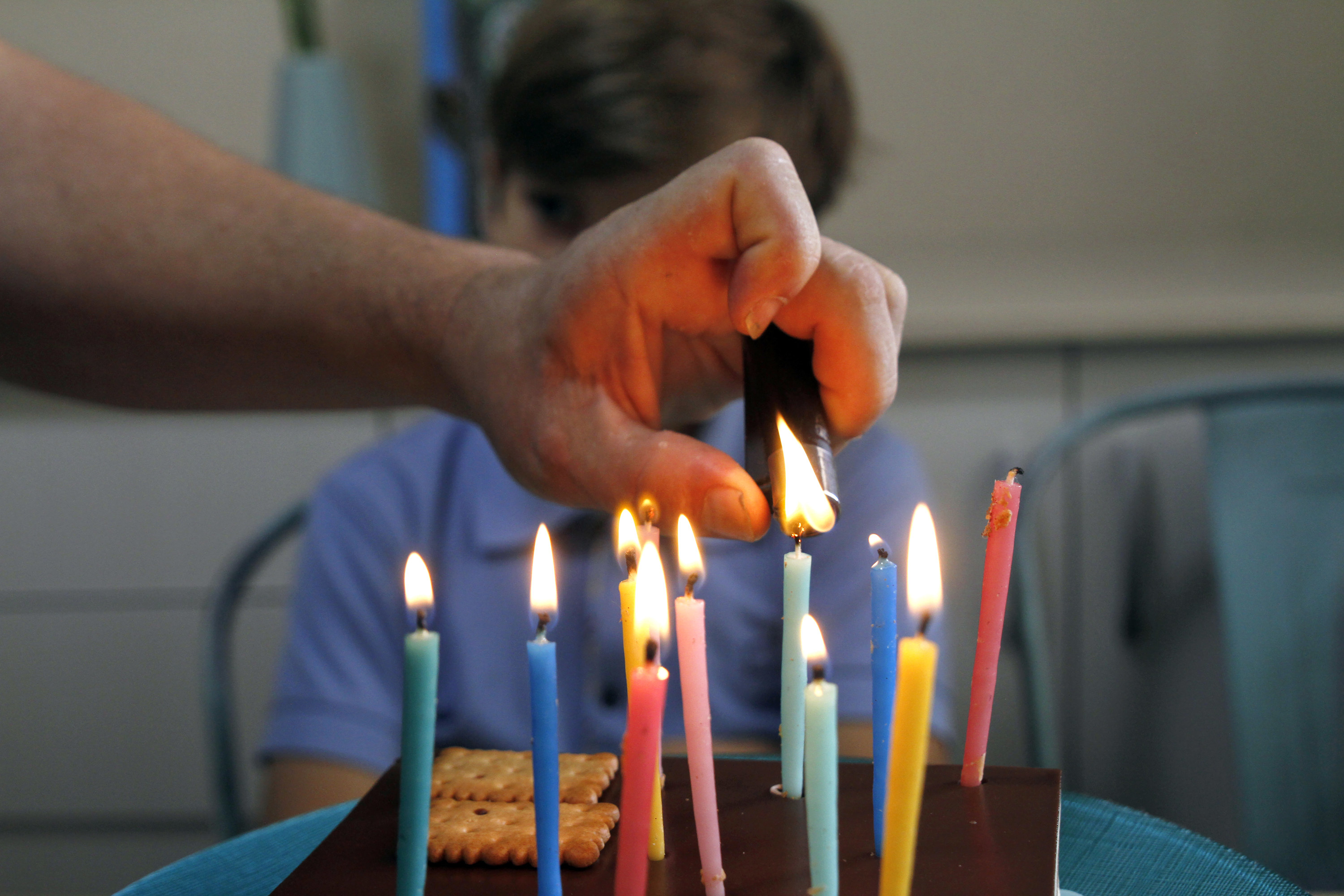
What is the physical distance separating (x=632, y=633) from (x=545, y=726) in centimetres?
8

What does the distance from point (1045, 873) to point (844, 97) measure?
2.88ft

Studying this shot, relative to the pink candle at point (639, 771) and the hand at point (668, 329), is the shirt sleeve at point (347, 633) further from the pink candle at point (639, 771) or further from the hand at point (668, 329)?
the pink candle at point (639, 771)

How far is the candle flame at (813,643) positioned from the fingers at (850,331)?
0.59 feet

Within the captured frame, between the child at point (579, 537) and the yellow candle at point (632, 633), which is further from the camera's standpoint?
the child at point (579, 537)

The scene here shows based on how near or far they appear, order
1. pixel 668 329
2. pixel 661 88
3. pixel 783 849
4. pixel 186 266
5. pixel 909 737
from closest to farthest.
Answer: pixel 909 737 < pixel 783 849 < pixel 668 329 < pixel 186 266 < pixel 661 88

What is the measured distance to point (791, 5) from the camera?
106 centimetres

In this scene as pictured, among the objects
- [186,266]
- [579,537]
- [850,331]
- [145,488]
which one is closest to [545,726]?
[850,331]

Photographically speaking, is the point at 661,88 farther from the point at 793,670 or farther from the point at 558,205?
the point at 793,670

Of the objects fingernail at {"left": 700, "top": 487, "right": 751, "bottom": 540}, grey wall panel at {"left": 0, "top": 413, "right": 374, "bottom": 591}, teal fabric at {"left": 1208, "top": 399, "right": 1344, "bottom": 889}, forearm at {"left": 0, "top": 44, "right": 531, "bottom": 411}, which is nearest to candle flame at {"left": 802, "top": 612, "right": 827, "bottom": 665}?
fingernail at {"left": 700, "top": 487, "right": 751, "bottom": 540}

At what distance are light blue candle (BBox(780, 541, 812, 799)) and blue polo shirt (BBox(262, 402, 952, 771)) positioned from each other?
45 cm

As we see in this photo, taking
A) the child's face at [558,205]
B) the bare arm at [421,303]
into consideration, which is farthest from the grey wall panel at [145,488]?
the bare arm at [421,303]

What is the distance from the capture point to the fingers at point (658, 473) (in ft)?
1.45

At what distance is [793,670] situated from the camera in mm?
427

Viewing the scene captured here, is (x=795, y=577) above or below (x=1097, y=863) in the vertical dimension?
above
